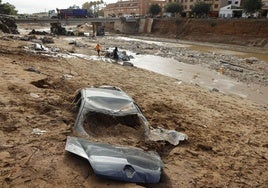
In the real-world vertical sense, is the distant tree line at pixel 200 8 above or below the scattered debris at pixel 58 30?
above

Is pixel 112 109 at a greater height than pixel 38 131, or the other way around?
pixel 112 109

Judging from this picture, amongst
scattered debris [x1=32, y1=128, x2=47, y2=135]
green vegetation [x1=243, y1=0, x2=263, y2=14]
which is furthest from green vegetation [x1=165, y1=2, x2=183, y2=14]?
scattered debris [x1=32, y1=128, x2=47, y2=135]

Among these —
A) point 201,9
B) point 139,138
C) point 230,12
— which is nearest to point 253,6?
point 230,12

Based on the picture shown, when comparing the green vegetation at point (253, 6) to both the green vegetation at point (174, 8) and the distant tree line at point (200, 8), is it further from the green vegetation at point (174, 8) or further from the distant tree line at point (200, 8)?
the green vegetation at point (174, 8)

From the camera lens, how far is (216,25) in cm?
5494

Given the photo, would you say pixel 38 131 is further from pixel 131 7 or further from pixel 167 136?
pixel 131 7

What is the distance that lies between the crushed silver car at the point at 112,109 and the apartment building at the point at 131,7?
8980cm

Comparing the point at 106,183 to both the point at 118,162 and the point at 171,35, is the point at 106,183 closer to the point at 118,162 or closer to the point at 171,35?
the point at 118,162

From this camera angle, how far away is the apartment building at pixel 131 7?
310 feet

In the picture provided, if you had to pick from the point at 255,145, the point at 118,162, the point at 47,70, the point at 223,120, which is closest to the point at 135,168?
the point at 118,162

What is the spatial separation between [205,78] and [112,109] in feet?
54.3

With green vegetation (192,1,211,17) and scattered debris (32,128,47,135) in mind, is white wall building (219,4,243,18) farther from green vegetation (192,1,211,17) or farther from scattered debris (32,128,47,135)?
scattered debris (32,128,47,135)

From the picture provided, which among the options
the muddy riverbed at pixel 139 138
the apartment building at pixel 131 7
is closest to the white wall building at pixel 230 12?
the apartment building at pixel 131 7

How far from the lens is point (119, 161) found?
A: 470cm
